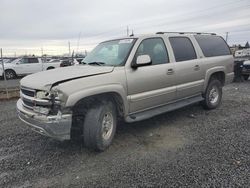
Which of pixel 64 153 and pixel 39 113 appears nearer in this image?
pixel 39 113

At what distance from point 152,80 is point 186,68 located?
124 cm

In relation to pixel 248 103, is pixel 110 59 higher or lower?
higher

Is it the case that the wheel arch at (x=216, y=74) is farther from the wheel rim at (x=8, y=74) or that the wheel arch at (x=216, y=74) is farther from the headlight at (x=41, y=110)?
the wheel rim at (x=8, y=74)

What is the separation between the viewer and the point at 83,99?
13.4ft

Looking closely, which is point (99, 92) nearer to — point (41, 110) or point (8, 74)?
point (41, 110)

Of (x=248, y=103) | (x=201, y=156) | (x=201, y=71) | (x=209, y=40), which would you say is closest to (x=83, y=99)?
(x=201, y=156)

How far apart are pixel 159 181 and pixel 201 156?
1.07m

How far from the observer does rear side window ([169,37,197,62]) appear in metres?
5.77

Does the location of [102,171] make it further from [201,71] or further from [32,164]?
[201,71]

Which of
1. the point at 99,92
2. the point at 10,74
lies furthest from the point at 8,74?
the point at 99,92

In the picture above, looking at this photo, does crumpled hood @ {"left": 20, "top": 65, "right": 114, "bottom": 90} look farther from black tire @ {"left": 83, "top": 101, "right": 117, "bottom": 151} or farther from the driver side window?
the driver side window

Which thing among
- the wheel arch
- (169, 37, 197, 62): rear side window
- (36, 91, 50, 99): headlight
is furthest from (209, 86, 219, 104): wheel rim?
(36, 91, 50, 99): headlight

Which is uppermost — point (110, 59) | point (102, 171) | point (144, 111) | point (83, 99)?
point (110, 59)

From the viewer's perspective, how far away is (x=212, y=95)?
7.09m
